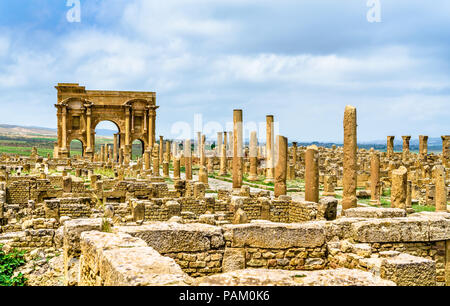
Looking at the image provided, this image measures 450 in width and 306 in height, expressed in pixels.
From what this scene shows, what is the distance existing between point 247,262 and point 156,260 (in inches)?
86.3

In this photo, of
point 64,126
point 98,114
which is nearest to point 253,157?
point 98,114

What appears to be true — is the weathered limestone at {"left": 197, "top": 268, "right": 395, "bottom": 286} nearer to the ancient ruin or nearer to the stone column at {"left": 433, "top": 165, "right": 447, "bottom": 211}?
the ancient ruin

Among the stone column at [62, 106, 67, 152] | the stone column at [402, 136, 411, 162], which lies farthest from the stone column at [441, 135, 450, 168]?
the stone column at [62, 106, 67, 152]

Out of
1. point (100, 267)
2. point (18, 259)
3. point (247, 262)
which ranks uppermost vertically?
point (100, 267)

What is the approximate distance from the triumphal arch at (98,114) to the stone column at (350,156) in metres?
35.6

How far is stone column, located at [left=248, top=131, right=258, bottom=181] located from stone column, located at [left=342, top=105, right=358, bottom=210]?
13783mm

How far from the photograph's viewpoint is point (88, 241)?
487 cm

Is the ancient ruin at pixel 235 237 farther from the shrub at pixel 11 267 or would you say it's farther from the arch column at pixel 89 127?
the arch column at pixel 89 127

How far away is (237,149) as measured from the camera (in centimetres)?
2072

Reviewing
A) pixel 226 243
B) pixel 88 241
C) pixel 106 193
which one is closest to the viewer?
pixel 88 241

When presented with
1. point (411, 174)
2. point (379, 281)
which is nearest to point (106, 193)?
point (379, 281)

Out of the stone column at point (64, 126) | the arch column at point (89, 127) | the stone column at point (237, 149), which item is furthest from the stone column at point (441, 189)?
the stone column at point (64, 126)

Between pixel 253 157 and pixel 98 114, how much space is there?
27.5 metres
